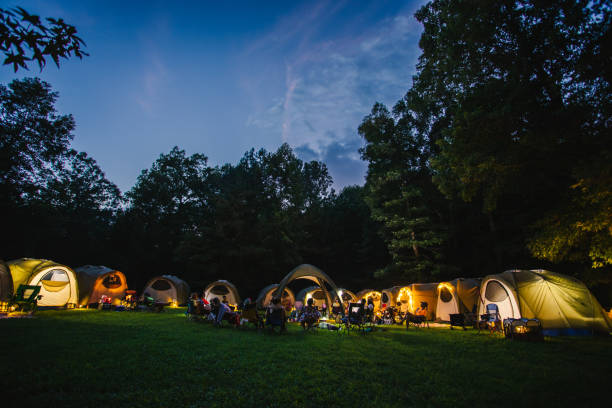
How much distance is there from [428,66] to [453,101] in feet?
9.49

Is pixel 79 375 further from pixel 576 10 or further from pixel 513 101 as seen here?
pixel 576 10

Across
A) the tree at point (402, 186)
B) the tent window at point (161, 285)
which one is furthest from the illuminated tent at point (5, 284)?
the tree at point (402, 186)

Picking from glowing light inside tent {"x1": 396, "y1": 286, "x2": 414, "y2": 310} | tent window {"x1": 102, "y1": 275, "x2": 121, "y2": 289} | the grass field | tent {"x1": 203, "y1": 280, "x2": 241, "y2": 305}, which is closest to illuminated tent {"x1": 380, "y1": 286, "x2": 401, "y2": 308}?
glowing light inside tent {"x1": 396, "y1": 286, "x2": 414, "y2": 310}

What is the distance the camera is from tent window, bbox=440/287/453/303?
15035mm

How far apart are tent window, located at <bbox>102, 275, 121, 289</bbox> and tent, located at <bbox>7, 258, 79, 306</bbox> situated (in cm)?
188

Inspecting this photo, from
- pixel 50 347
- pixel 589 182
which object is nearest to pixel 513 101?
pixel 589 182

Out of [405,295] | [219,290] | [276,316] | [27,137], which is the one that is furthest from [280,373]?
[27,137]

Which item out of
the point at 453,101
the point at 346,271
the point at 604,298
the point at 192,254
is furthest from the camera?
the point at 346,271

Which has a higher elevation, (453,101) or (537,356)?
(453,101)

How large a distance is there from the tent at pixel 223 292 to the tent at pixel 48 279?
25.7 feet

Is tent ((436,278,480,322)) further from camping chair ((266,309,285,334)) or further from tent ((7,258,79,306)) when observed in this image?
tent ((7,258,79,306))

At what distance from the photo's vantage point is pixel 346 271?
36.5 metres

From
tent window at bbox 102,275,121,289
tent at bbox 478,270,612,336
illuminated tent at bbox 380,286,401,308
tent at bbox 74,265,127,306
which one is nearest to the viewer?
tent at bbox 478,270,612,336

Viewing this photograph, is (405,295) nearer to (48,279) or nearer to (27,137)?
(48,279)
